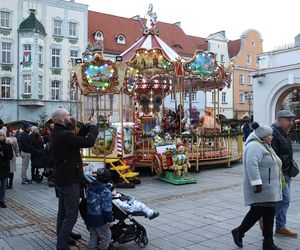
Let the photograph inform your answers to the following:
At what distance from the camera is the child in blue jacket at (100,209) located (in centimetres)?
486

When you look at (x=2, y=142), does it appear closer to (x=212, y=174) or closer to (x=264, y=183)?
(x=264, y=183)

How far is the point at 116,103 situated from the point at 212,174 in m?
3.84

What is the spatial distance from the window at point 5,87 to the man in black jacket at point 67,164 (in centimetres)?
3175

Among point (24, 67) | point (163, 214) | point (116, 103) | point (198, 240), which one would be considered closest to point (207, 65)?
point (116, 103)

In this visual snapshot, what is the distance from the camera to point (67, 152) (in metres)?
4.79

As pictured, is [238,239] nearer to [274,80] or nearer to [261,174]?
[261,174]

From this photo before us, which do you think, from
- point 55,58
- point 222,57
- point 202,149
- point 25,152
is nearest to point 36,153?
point 25,152

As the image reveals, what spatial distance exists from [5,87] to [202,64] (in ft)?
83.3

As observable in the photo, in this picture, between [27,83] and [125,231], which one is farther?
[27,83]

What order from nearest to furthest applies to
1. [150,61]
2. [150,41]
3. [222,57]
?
[150,61]
[150,41]
[222,57]

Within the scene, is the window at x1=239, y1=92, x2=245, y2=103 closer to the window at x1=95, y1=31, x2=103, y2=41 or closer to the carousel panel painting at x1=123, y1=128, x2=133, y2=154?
the window at x1=95, y1=31, x2=103, y2=41

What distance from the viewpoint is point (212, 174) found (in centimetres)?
1230

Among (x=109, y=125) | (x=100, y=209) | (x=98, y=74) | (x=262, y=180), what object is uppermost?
(x=98, y=74)

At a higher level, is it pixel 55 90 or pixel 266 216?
pixel 55 90
